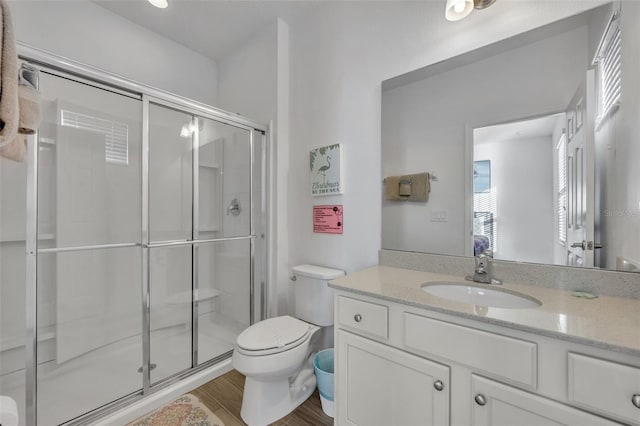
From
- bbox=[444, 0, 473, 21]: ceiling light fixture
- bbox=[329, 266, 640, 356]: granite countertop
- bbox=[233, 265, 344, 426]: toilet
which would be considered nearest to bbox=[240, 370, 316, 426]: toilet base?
bbox=[233, 265, 344, 426]: toilet

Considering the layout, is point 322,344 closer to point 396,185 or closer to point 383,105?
point 396,185

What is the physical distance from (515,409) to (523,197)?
3.01 feet

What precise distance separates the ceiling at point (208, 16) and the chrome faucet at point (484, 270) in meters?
1.99

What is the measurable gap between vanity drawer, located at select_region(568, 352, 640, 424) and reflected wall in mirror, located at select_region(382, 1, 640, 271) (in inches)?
22.8

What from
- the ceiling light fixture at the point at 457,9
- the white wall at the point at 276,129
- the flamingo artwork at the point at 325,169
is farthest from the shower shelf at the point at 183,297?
the ceiling light fixture at the point at 457,9

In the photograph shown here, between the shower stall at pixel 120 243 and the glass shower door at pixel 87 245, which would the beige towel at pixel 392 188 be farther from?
the glass shower door at pixel 87 245

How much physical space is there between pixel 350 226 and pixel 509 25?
4.31 feet

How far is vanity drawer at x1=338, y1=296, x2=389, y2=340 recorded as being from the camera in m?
1.09

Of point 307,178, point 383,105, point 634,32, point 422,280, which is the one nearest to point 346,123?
point 383,105

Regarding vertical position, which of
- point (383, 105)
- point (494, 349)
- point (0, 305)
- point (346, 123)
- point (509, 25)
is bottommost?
point (0, 305)

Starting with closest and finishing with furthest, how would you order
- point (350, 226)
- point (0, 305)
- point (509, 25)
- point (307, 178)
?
point (509, 25)
point (0, 305)
point (350, 226)
point (307, 178)

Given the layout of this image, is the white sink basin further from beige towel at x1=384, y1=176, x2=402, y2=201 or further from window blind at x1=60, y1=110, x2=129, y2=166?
window blind at x1=60, y1=110, x2=129, y2=166

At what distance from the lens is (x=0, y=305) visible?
164cm

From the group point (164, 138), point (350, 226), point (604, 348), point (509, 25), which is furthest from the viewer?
point (164, 138)
